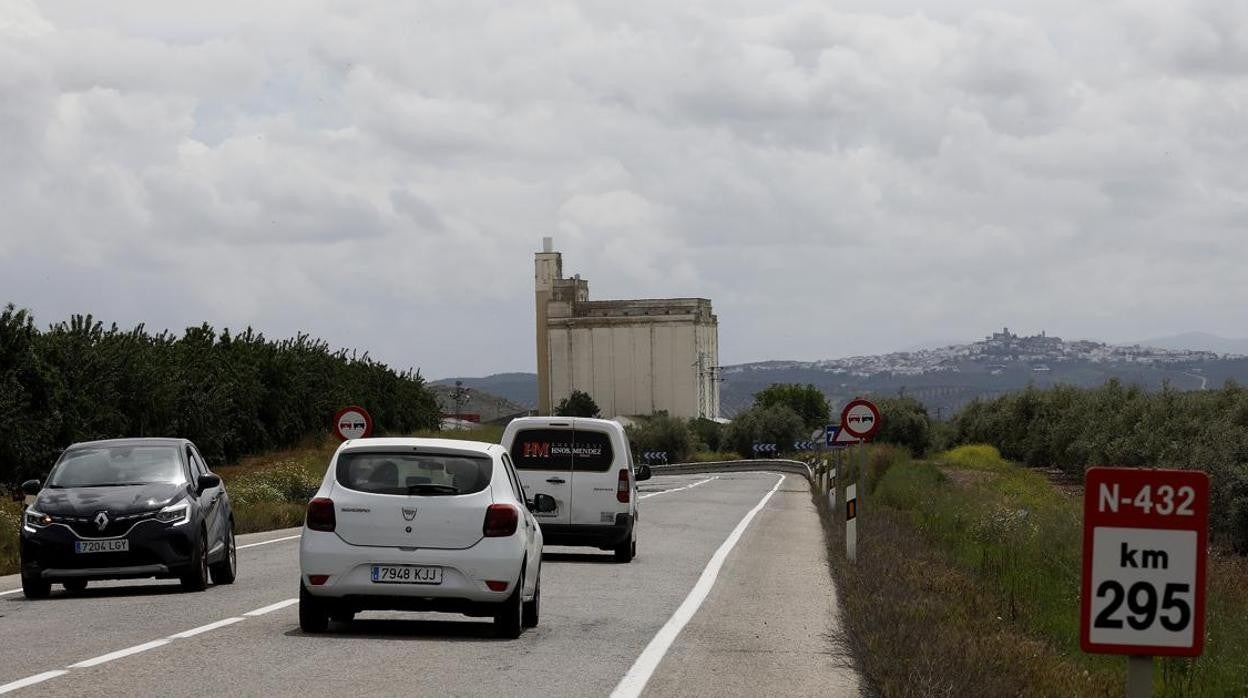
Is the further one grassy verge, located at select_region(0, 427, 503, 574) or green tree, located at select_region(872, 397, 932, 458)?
green tree, located at select_region(872, 397, 932, 458)

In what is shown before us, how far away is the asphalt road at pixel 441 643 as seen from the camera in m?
11.6

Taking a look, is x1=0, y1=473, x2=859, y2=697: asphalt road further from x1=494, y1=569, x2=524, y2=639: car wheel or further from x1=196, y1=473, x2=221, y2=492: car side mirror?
x1=196, y1=473, x2=221, y2=492: car side mirror

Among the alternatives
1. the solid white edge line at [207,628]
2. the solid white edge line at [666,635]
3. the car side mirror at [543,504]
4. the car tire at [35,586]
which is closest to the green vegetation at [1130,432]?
the solid white edge line at [666,635]

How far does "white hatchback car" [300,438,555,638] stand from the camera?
14.5m

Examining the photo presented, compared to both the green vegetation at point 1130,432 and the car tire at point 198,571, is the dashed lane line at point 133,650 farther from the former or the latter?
the green vegetation at point 1130,432

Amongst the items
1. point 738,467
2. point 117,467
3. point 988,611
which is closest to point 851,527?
point 988,611

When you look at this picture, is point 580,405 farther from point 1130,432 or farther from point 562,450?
point 562,450

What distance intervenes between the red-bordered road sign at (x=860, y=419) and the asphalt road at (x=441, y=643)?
581 cm

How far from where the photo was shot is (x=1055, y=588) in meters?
22.2

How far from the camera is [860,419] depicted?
29359 millimetres

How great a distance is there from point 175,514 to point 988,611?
26.7 feet

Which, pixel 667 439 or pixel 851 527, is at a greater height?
pixel 851 527

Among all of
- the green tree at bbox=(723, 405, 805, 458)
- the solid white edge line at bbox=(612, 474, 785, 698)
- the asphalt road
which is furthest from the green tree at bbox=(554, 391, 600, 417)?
the asphalt road

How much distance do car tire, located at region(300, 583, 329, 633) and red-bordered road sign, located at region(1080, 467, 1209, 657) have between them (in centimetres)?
865
